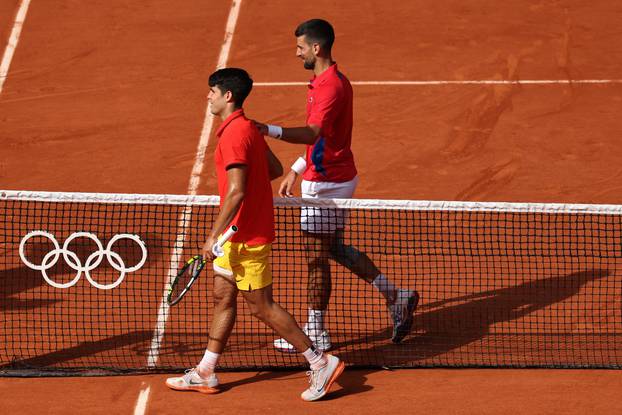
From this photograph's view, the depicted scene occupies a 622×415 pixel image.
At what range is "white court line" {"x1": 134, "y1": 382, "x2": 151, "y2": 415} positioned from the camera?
26.1 feet

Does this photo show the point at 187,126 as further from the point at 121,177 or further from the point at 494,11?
the point at 494,11

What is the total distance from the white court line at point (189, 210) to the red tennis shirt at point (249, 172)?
4.17ft

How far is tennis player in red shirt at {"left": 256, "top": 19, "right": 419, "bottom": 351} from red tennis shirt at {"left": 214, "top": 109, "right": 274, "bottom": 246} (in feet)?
2.17

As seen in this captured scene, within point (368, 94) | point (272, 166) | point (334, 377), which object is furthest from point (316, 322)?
point (368, 94)

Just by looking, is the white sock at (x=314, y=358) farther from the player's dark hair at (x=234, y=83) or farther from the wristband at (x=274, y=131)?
the player's dark hair at (x=234, y=83)

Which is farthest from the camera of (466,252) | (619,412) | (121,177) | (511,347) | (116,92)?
(116,92)

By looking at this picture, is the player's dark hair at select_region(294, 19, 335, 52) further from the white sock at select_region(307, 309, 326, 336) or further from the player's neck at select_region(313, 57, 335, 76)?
the white sock at select_region(307, 309, 326, 336)

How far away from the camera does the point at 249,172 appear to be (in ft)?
24.8

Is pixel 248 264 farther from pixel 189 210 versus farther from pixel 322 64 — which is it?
pixel 189 210

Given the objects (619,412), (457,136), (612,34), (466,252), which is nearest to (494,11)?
(612,34)

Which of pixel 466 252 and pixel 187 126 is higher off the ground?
pixel 187 126

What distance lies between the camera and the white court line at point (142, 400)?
7.94 meters

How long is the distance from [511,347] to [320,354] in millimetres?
1880

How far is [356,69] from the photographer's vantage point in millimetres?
15102
